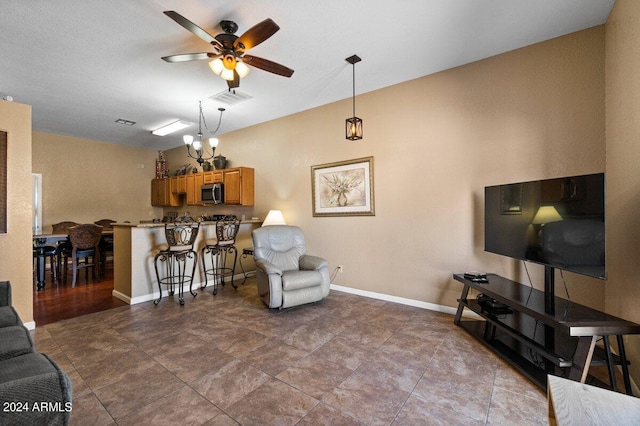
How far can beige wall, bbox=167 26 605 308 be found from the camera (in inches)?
102

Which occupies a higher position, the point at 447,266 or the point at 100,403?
the point at 447,266

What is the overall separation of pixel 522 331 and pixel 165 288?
4.41m

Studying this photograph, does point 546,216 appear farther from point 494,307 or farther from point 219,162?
point 219,162

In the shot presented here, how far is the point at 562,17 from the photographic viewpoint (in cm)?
→ 240

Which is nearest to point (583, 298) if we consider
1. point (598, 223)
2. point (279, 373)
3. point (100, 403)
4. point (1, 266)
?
point (598, 223)

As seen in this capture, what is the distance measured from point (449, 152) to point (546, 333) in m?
2.04

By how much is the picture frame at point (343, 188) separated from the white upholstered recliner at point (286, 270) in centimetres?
68

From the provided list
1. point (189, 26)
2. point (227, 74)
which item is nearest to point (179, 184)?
point (227, 74)

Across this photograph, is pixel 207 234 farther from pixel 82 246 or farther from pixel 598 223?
pixel 598 223

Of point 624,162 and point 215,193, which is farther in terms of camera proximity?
point 215,193

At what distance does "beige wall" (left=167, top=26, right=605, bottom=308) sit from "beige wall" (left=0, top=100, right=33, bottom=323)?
2.60 metres

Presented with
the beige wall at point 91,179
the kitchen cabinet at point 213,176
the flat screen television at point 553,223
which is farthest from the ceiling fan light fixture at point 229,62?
the beige wall at point 91,179

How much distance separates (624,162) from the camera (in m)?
2.06

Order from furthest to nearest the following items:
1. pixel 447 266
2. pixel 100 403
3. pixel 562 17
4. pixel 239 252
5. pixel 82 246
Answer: pixel 239 252 → pixel 82 246 → pixel 447 266 → pixel 562 17 → pixel 100 403
